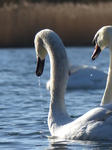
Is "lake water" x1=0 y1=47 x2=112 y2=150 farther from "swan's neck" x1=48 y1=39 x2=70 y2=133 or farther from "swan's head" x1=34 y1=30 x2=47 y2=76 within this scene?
"swan's head" x1=34 y1=30 x2=47 y2=76

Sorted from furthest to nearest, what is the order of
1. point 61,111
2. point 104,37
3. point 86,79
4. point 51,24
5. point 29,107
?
point 51,24
point 86,79
point 29,107
point 104,37
point 61,111

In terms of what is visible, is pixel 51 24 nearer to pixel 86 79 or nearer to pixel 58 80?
pixel 86 79

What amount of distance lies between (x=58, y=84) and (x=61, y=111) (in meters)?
0.29

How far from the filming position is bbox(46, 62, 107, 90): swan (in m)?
13.6

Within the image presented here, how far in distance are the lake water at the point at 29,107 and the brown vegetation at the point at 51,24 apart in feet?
7.47

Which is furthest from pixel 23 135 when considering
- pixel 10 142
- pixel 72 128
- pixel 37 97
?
pixel 37 97

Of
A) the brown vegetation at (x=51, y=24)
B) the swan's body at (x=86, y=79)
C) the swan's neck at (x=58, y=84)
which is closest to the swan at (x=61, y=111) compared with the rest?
the swan's neck at (x=58, y=84)

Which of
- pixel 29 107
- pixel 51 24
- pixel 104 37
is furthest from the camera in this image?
pixel 51 24

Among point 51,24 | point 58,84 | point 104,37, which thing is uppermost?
point 104,37

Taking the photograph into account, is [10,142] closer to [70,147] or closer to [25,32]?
[70,147]

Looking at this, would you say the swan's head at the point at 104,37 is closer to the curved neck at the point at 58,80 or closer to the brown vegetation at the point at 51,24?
the curved neck at the point at 58,80

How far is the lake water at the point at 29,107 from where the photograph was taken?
21.9 feet

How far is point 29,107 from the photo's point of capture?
33.2 ft

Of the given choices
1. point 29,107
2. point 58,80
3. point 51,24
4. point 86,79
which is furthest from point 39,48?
point 51,24
